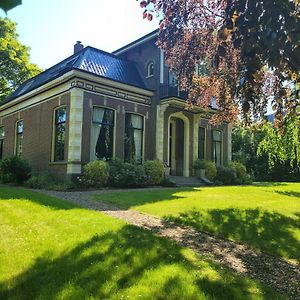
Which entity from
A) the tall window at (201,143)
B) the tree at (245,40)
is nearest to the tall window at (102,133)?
the tree at (245,40)

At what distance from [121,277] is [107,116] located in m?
12.8

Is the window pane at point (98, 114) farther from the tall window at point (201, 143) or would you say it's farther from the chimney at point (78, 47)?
the tall window at point (201, 143)

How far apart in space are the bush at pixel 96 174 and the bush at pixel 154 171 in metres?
2.50

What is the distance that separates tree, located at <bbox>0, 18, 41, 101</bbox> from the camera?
27.6 m

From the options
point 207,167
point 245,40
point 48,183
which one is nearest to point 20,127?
point 48,183

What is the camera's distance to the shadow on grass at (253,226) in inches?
223

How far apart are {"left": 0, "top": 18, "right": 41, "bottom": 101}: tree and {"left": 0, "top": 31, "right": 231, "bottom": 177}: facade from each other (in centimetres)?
769

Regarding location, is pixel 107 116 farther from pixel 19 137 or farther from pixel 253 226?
pixel 253 226

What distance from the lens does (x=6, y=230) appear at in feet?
19.1

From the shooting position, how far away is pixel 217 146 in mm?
22547

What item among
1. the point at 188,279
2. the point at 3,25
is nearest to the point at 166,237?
the point at 188,279

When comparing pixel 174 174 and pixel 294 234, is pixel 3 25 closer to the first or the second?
pixel 174 174

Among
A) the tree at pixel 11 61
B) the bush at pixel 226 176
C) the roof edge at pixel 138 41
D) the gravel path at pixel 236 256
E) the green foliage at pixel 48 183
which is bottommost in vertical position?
the gravel path at pixel 236 256

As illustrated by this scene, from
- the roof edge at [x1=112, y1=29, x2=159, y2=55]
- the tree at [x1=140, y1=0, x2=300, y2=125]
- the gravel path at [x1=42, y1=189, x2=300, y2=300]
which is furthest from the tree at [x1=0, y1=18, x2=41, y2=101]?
the gravel path at [x1=42, y1=189, x2=300, y2=300]
